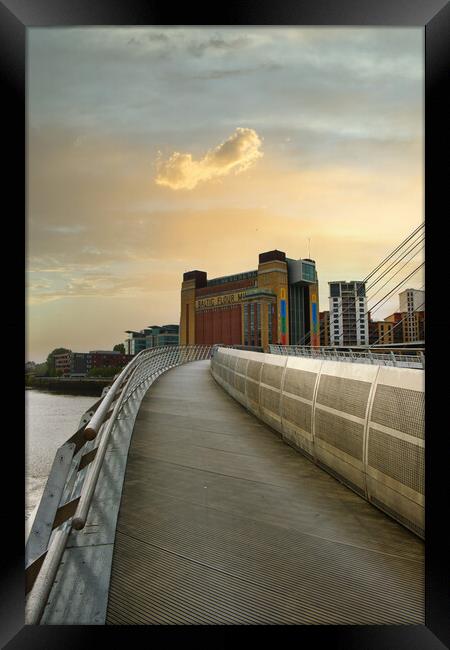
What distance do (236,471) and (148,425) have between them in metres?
3.00

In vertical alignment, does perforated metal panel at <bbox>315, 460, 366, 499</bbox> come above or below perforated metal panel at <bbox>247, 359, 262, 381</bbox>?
below

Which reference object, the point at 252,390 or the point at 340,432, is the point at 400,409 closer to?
the point at 340,432

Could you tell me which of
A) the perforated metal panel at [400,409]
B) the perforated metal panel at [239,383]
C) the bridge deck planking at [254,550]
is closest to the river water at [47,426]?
the perforated metal panel at [239,383]

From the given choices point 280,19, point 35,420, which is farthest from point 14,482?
point 35,420

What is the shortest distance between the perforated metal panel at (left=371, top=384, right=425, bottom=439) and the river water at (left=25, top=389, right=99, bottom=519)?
1414 inches

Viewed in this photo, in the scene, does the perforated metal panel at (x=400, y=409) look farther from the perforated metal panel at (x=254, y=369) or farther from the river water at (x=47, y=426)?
the river water at (x=47, y=426)

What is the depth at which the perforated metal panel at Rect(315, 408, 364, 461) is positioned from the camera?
Result: 4.41 meters

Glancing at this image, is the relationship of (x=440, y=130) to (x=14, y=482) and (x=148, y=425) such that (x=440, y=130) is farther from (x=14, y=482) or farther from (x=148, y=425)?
(x=148, y=425)

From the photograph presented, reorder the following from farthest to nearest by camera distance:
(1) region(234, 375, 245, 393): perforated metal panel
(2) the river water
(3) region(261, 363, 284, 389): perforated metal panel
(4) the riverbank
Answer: (4) the riverbank
(2) the river water
(1) region(234, 375, 245, 393): perforated metal panel
(3) region(261, 363, 284, 389): perforated metal panel

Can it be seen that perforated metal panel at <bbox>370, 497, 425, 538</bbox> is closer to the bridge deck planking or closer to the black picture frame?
the bridge deck planking

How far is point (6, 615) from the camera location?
2625 millimetres

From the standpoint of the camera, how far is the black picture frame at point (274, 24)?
2.85 meters

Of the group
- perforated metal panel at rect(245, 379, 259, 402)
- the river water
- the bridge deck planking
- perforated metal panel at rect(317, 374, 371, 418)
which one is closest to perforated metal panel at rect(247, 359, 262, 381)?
perforated metal panel at rect(245, 379, 259, 402)

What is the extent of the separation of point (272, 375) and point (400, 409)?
4.50m
